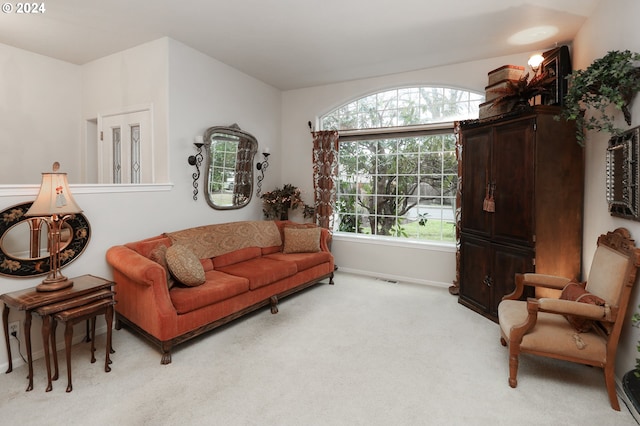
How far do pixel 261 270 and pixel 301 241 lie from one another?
1031mm

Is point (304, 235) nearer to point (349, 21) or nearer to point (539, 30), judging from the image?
point (349, 21)

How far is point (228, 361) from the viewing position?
264 centimetres

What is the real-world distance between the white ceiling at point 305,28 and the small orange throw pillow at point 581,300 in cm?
241

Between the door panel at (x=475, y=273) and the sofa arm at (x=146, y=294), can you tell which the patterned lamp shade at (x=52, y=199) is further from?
the door panel at (x=475, y=273)

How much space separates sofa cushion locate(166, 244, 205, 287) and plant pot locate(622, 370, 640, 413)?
3.02 m

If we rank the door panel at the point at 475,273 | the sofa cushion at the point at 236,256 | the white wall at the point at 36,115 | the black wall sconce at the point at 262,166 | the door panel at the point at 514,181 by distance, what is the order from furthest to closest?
the black wall sconce at the point at 262,166, the white wall at the point at 36,115, the sofa cushion at the point at 236,256, the door panel at the point at 475,273, the door panel at the point at 514,181

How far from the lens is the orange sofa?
2678mm

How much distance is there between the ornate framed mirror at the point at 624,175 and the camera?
2.13 m

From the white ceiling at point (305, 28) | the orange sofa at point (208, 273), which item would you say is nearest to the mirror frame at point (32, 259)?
the orange sofa at point (208, 273)

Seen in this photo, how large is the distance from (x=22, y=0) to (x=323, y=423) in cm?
421

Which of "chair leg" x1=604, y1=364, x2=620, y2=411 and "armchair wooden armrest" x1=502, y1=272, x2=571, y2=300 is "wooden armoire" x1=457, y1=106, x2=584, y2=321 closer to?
"armchair wooden armrest" x1=502, y1=272, x2=571, y2=300

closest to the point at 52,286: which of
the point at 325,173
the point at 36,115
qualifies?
the point at 36,115

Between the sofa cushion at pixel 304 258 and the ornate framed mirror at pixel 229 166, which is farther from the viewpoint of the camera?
the ornate framed mirror at pixel 229 166

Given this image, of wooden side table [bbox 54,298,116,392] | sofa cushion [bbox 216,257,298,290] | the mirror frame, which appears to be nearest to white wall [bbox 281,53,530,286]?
sofa cushion [bbox 216,257,298,290]
